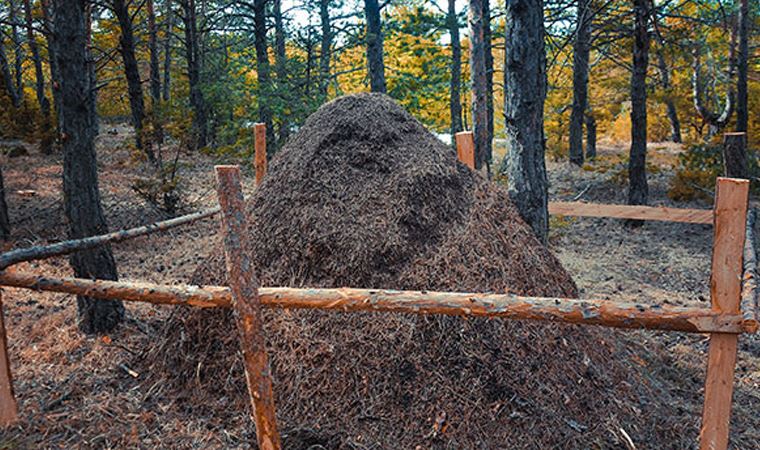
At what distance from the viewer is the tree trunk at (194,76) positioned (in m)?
14.6

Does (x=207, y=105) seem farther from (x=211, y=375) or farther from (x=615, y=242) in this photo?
(x=211, y=375)

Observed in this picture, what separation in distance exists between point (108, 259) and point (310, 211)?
2.06 metres

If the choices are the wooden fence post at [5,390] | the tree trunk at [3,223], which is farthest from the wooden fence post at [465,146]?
the tree trunk at [3,223]

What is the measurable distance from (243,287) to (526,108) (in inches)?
125

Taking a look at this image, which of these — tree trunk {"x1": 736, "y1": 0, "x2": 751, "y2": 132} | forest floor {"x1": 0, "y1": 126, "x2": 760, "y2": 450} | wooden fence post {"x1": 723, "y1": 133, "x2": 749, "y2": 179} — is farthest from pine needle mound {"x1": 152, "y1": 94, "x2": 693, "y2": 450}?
tree trunk {"x1": 736, "y1": 0, "x2": 751, "y2": 132}

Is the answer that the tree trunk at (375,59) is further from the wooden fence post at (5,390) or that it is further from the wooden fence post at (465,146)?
the wooden fence post at (5,390)

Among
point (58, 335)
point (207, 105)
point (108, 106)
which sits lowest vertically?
point (58, 335)

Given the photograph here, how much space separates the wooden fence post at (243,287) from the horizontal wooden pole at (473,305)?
109 millimetres

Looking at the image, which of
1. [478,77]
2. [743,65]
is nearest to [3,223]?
[478,77]

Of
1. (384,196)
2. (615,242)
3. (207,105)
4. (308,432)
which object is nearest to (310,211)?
(384,196)

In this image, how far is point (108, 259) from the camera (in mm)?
4488

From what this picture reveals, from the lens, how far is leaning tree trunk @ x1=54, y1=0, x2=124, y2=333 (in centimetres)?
421

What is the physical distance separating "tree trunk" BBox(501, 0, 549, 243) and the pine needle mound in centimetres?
48

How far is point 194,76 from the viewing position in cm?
1531
